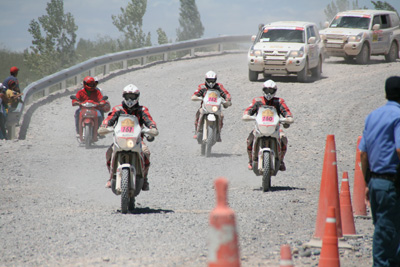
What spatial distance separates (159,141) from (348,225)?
984 centimetres

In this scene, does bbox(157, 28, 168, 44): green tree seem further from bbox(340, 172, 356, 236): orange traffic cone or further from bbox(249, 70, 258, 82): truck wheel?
bbox(340, 172, 356, 236): orange traffic cone

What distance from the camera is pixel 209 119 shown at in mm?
15156

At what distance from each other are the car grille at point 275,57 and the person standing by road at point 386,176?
1717 cm

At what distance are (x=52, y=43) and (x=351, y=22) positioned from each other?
3019 centimetres

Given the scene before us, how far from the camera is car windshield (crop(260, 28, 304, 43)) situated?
79.3 ft

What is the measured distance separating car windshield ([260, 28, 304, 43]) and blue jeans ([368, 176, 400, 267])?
18.6m

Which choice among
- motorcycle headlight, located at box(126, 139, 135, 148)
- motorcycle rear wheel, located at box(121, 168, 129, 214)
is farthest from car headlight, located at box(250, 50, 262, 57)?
motorcycle rear wheel, located at box(121, 168, 129, 214)

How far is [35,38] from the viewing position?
50469 mm

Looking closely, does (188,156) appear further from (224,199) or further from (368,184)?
(224,199)

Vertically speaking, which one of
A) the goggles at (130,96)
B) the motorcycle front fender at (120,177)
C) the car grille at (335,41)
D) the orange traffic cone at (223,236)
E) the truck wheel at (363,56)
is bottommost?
the orange traffic cone at (223,236)

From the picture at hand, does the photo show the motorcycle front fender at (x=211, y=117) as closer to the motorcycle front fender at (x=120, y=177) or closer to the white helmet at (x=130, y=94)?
the white helmet at (x=130, y=94)

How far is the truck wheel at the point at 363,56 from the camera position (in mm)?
27359

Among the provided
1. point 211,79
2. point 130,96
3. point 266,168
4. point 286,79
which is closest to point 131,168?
point 130,96

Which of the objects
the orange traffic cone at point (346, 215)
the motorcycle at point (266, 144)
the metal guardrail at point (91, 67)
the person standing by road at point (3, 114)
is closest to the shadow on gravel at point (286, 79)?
the metal guardrail at point (91, 67)
